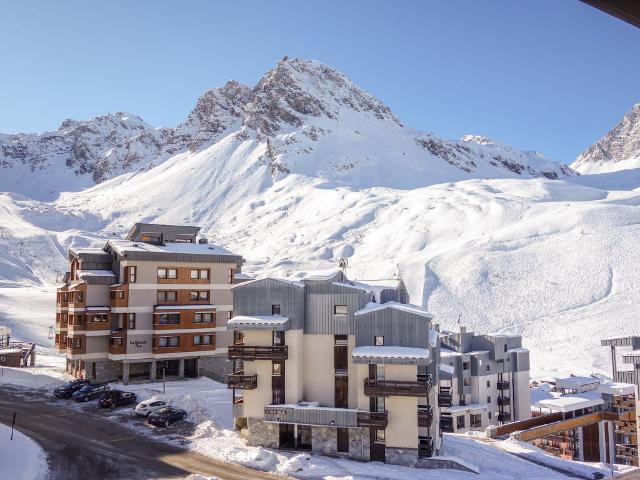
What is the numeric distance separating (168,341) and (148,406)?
35.5 ft

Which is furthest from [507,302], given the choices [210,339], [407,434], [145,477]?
[145,477]

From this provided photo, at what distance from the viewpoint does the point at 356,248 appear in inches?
5763

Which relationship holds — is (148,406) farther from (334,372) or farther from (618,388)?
(618,388)

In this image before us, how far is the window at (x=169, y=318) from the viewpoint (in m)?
54.9

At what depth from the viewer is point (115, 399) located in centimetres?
4744

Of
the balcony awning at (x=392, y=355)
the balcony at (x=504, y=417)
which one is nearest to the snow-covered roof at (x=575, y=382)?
the balcony at (x=504, y=417)

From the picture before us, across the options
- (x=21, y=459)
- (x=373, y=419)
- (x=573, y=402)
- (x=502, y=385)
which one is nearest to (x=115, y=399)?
(x=21, y=459)

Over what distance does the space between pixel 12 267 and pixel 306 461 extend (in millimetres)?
156928

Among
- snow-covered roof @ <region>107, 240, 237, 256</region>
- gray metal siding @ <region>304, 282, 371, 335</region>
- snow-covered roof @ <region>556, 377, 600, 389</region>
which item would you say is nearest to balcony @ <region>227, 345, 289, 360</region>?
gray metal siding @ <region>304, 282, 371, 335</region>

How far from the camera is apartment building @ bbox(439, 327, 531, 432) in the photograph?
2500 inches

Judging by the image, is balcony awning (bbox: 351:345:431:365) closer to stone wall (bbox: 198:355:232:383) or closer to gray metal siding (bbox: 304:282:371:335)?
gray metal siding (bbox: 304:282:371:335)

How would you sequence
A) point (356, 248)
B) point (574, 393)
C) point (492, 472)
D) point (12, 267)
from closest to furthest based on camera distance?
1. point (492, 472)
2. point (574, 393)
3. point (356, 248)
4. point (12, 267)

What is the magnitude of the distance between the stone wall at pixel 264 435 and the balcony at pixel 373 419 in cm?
625

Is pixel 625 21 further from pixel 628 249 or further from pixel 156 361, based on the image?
pixel 628 249
